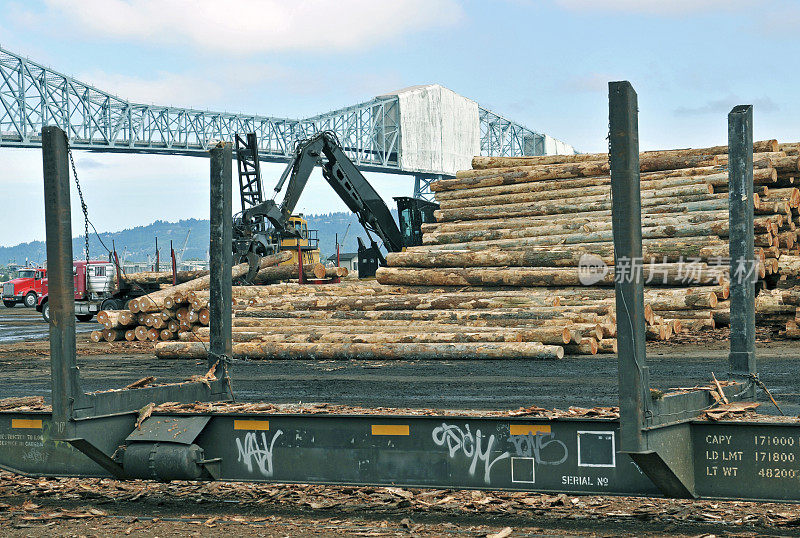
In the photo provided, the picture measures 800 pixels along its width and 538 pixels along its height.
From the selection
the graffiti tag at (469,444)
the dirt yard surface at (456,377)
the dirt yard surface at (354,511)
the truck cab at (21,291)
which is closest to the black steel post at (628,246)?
the graffiti tag at (469,444)

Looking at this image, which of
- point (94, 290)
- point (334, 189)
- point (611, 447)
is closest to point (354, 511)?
point (611, 447)

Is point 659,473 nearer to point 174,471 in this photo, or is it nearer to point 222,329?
point 174,471

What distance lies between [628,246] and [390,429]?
206 cm

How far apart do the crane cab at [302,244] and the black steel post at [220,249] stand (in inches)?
1041

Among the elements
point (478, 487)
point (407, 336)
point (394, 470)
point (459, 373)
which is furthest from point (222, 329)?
point (407, 336)

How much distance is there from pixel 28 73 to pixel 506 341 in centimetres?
14587

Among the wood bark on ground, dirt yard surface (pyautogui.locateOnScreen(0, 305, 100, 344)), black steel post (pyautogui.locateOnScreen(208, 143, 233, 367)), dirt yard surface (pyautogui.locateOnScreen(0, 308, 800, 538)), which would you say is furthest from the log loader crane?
black steel post (pyautogui.locateOnScreen(208, 143, 233, 367))

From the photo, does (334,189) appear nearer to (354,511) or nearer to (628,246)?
(354,511)

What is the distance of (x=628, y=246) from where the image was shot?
15.9ft

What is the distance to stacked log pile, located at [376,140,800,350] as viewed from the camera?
59.3 feet

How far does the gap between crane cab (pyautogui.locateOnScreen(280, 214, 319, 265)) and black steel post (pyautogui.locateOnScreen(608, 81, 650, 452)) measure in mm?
29445

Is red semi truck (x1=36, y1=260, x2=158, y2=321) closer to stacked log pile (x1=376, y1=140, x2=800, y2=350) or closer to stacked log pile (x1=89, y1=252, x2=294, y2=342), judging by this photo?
stacked log pile (x1=89, y1=252, x2=294, y2=342)

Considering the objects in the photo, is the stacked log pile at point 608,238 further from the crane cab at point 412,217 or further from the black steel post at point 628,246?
the black steel post at point 628,246

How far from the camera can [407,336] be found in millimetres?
16375
